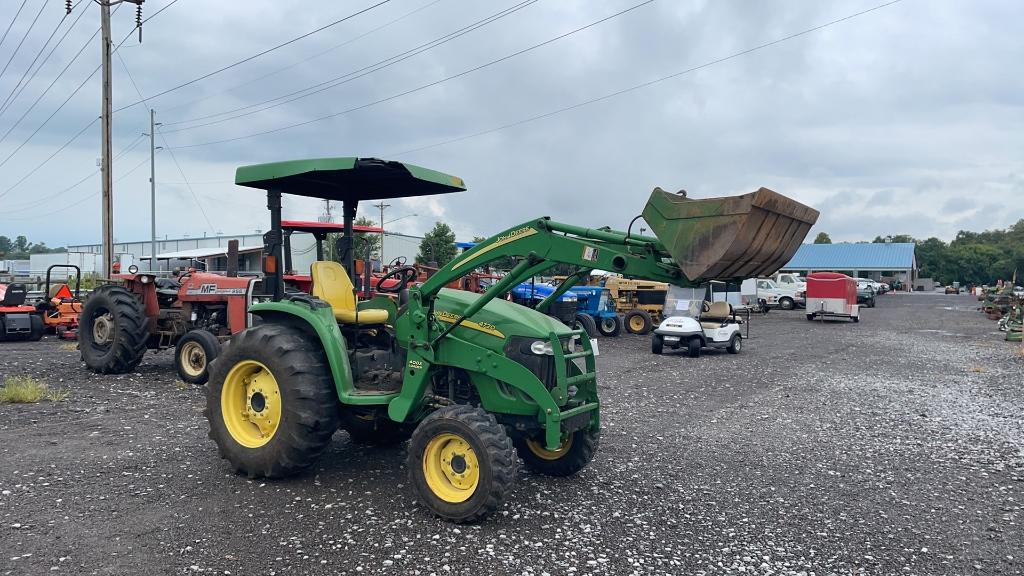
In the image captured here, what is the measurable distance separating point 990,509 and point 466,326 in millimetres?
4120

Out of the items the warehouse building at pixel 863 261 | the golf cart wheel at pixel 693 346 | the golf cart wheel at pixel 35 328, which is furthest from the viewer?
the warehouse building at pixel 863 261

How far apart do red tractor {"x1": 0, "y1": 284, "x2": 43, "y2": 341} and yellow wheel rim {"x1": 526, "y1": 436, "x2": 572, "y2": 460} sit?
15005 mm

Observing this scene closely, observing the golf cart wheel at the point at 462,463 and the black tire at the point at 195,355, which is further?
the black tire at the point at 195,355

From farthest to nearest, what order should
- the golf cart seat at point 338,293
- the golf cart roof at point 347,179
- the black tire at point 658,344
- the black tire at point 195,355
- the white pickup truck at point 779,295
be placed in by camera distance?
1. the white pickup truck at point 779,295
2. the black tire at point 658,344
3. the black tire at point 195,355
4. the golf cart seat at point 338,293
5. the golf cart roof at point 347,179

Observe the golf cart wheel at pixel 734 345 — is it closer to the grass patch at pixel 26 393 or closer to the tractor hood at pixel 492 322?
the tractor hood at pixel 492 322

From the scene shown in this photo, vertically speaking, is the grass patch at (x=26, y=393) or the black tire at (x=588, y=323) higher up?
the black tire at (x=588, y=323)

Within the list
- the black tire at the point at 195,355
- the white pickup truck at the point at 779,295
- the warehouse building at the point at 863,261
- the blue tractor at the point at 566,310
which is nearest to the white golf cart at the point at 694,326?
the blue tractor at the point at 566,310

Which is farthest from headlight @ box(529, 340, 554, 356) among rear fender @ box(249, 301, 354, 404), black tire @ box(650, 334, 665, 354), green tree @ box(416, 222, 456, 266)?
green tree @ box(416, 222, 456, 266)

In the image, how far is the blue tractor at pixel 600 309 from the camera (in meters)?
20.2

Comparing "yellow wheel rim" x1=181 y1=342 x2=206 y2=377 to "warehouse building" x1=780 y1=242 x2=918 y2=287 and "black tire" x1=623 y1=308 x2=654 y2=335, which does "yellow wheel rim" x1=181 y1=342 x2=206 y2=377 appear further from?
"warehouse building" x1=780 y1=242 x2=918 y2=287

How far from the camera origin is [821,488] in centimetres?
601

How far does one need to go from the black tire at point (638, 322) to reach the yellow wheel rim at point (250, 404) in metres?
16.4

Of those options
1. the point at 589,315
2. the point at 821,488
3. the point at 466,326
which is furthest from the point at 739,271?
the point at 589,315

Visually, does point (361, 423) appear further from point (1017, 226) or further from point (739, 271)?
point (1017, 226)
